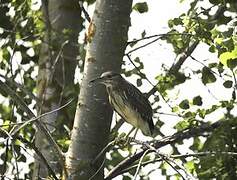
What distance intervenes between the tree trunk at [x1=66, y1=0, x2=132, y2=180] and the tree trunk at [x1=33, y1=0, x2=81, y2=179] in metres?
0.96

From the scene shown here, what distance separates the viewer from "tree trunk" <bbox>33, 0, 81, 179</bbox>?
4508mm

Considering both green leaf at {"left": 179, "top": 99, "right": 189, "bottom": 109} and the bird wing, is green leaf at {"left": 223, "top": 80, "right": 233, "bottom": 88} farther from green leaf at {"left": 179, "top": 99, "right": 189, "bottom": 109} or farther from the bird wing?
the bird wing

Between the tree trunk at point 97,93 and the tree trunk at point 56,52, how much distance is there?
0.96 meters

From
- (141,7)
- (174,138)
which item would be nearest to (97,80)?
(174,138)

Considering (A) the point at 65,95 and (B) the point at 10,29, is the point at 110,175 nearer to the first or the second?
(A) the point at 65,95

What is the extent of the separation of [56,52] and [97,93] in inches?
58.9

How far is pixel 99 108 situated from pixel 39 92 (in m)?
1.39

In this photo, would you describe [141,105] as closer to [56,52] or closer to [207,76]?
[56,52]

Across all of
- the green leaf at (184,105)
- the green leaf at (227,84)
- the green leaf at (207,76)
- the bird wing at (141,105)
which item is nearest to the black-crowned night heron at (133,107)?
the bird wing at (141,105)

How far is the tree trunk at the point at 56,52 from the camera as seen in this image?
14.8 feet

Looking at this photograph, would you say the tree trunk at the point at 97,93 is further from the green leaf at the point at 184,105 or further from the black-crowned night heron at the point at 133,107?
the black-crowned night heron at the point at 133,107

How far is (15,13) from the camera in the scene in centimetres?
513

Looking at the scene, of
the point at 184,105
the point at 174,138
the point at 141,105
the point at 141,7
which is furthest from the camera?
the point at 141,105

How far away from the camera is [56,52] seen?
487cm
